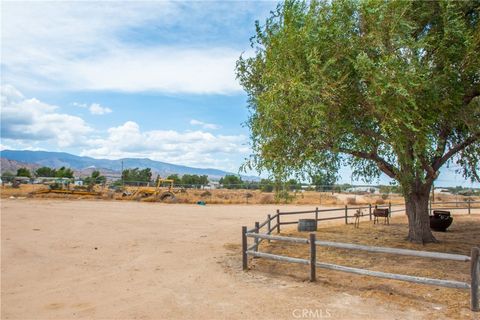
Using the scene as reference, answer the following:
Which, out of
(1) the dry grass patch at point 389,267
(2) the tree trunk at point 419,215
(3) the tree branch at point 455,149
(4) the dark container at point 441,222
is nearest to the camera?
(1) the dry grass patch at point 389,267

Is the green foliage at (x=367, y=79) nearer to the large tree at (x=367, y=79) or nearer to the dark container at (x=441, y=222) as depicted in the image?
the large tree at (x=367, y=79)

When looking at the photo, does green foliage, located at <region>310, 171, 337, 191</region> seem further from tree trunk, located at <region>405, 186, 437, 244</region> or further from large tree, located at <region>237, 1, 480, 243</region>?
tree trunk, located at <region>405, 186, 437, 244</region>

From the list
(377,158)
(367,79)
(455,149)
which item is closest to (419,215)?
(455,149)

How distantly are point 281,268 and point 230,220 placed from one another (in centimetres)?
1367

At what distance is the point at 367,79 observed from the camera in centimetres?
1016

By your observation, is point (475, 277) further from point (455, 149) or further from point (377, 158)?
point (455, 149)

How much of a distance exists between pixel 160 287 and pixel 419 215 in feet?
35.2

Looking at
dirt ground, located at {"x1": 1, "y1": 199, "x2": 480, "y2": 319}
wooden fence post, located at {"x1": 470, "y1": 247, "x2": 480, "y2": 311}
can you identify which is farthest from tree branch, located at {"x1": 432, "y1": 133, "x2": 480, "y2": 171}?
dirt ground, located at {"x1": 1, "y1": 199, "x2": 480, "y2": 319}

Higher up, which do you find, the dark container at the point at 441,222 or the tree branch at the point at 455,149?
the tree branch at the point at 455,149

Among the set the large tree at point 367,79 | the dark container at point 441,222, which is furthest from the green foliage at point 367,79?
the dark container at point 441,222

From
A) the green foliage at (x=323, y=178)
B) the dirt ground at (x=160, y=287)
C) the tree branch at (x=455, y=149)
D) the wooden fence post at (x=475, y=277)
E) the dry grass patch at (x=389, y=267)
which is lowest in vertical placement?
the dirt ground at (x=160, y=287)

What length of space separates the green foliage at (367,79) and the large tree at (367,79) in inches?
1.1

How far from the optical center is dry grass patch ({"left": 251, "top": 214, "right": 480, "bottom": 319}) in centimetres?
837

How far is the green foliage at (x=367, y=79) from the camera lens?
9.94 meters
